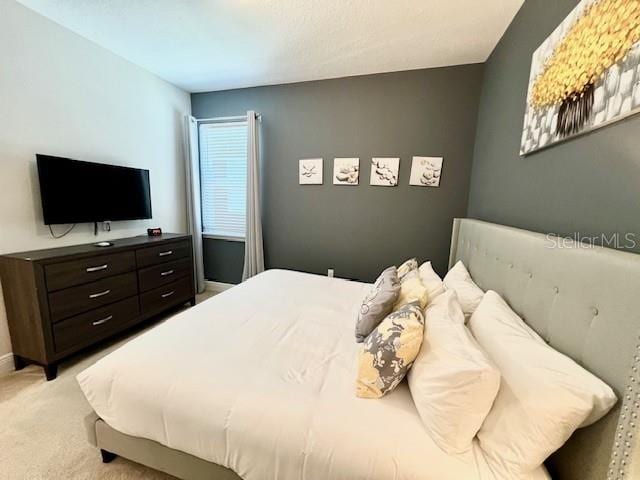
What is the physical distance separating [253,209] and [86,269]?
5.67ft

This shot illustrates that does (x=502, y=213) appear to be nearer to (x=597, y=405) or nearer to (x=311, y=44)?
(x=597, y=405)

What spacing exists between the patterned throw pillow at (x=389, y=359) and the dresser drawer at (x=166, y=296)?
2.47m

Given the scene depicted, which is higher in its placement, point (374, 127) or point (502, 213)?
point (374, 127)

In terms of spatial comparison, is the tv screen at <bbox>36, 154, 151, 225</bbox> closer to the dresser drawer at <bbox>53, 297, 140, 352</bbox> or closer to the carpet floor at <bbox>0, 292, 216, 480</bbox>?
the dresser drawer at <bbox>53, 297, 140, 352</bbox>

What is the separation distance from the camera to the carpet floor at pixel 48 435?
4.14 ft

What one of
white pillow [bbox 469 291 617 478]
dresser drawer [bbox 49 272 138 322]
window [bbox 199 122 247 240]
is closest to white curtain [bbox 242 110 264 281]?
window [bbox 199 122 247 240]

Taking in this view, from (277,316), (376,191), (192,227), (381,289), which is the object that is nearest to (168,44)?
(192,227)

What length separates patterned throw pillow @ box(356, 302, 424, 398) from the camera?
1010 millimetres

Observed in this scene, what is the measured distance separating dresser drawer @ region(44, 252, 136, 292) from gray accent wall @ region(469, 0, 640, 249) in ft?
10.1

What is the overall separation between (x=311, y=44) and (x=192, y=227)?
8.80 ft

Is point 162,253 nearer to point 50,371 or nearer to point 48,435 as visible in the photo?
point 50,371

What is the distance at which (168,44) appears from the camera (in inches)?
92.7

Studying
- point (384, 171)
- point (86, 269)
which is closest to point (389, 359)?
point (384, 171)

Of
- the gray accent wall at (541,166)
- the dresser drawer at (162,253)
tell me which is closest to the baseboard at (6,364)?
the dresser drawer at (162,253)
